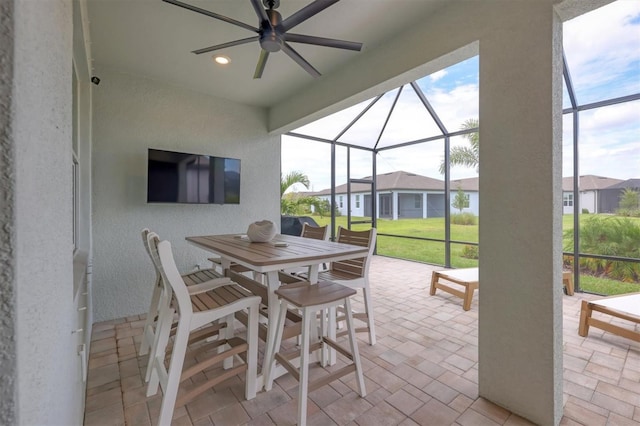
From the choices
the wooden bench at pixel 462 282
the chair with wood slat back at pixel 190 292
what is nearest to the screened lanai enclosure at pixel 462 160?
the wooden bench at pixel 462 282

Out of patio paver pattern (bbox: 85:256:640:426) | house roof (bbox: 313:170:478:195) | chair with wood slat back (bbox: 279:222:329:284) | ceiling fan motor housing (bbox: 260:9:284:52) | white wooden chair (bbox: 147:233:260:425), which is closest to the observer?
white wooden chair (bbox: 147:233:260:425)

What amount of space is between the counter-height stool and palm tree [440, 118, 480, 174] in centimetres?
432

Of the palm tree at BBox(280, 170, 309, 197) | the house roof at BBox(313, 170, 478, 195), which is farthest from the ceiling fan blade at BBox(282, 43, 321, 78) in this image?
the house roof at BBox(313, 170, 478, 195)

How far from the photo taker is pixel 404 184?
618cm

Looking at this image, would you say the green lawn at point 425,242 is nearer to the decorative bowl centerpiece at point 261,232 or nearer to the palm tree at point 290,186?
the palm tree at point 290,186

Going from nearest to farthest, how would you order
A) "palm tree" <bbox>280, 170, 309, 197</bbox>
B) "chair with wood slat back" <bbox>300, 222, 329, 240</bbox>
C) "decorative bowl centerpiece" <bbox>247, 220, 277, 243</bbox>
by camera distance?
"decorative bowl centerpiece" <bbox>247, 220, 277, 243</bbox>
"chair with wood slat back" <bbox>300, 222, 329, 240</bbox>
"palm tree" <bbox>280, 170, 309, 197</bbox>

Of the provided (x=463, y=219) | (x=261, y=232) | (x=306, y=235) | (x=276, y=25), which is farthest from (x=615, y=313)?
(x=276, y=25)

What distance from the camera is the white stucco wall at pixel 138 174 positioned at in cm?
293

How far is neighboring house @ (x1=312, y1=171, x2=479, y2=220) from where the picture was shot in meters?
5.42

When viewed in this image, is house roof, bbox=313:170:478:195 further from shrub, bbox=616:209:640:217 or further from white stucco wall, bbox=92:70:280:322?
white stucco wall, bbox=92:70:280:322

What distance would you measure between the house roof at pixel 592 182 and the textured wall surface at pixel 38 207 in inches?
198

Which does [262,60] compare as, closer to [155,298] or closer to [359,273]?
[359,273]

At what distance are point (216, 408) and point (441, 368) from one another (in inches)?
64.6

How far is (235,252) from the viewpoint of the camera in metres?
1.86
